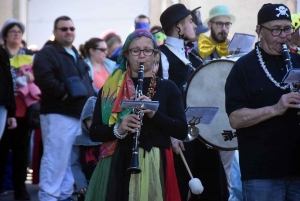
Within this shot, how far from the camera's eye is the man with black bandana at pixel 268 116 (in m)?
5.34

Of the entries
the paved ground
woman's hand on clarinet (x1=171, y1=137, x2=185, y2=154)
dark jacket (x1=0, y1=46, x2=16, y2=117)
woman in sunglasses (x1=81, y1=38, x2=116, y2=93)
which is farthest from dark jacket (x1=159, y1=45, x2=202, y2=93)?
the paved ground

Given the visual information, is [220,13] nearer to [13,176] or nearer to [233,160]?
[233,160]

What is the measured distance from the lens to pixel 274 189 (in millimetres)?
5363

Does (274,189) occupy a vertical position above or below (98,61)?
below

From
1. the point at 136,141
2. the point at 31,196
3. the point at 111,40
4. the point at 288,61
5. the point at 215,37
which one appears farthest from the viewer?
the point at 111,40

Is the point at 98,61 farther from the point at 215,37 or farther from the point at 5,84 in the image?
the point at 215,37

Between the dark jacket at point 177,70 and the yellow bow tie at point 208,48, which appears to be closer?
the dark jacket at point 177,70

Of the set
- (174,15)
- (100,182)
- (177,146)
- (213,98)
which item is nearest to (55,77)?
(174,15)

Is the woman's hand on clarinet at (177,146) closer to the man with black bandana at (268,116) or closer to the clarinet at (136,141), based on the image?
the clarinet at (136,141)

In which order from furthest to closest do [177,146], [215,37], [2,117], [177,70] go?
[2,117], [215,37], [177,70], [177,146]

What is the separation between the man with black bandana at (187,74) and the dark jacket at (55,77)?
6.86 ft

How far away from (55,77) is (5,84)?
624 millimetres

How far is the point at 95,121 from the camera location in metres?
5.95

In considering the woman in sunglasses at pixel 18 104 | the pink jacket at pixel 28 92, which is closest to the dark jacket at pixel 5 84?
the woman in sunglasses at pixel 18 104
